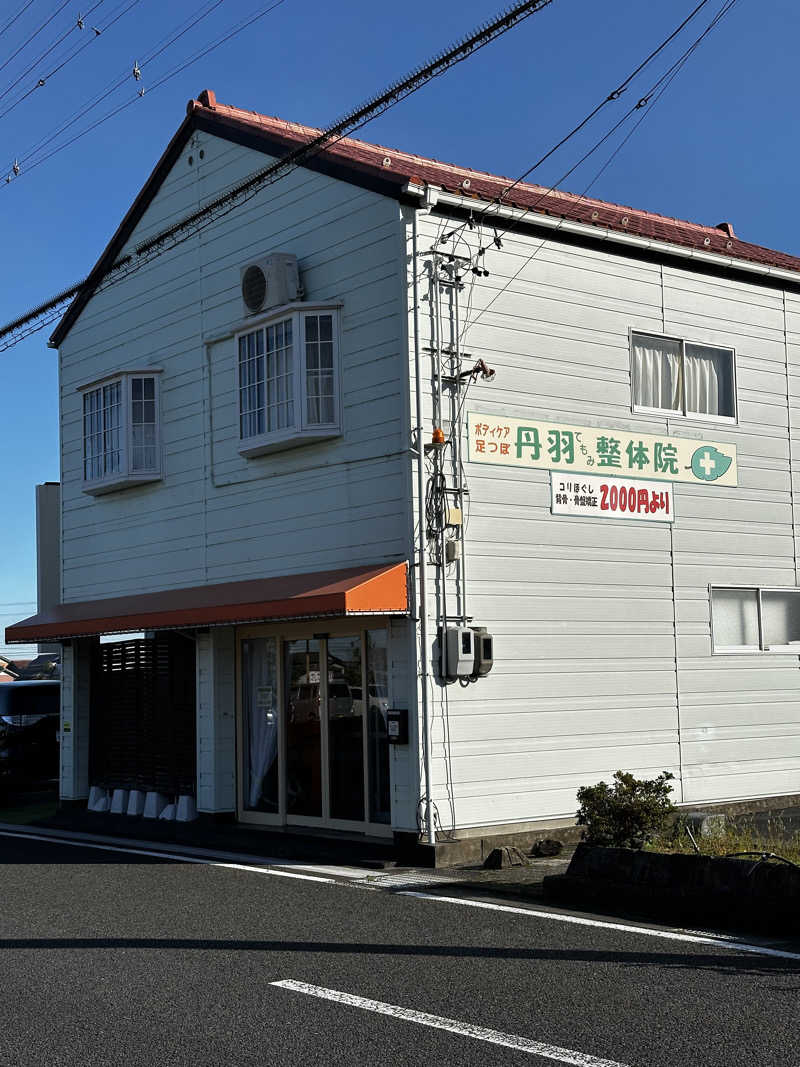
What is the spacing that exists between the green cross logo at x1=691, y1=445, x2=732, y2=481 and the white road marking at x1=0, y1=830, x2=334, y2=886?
6490 mm

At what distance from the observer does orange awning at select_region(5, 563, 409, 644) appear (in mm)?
11281

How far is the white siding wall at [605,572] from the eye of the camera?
39.9ft

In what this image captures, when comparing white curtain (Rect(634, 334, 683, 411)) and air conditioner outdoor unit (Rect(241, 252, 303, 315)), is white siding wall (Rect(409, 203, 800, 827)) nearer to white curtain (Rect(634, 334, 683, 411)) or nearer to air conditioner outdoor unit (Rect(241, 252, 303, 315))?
white curtain (Rect(634, 334, 683, 411))

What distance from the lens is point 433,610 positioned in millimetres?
11719

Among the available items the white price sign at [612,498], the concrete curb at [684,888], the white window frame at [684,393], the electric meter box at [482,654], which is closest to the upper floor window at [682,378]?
the white window frame at [684,393]

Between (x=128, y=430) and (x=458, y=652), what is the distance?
20.4 feet

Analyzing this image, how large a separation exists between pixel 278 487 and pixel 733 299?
19.5 ft

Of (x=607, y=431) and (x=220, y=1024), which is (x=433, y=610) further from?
(x=220, y=1024)

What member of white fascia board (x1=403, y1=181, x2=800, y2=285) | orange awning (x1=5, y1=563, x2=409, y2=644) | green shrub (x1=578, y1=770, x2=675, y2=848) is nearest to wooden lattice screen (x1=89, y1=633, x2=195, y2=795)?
orange awning (x1=5, y1=563, x2=409, y2=644)

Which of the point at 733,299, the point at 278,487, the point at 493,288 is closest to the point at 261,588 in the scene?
the point at 278,487

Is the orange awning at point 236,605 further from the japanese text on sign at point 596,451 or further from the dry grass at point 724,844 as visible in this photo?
the dry grass at point 724,844

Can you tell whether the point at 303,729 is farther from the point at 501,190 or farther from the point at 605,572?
the point at 501,190

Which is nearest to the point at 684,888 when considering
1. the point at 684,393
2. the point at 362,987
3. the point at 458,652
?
the point at 362,987

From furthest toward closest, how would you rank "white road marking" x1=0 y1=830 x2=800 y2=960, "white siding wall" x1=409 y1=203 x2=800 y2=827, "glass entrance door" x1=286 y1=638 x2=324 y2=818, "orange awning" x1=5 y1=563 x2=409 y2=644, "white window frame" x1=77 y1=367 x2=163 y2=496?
"white window frame" x1=77 y1=367 x2=163 y2=496
"glass entrance door" x1=286 y1=638 x2=324 y2=818
"white siding wall" x1=409 y1=203 x2=800 y2=827
"orange awning" x1=5 y1=563 x2=409 y2=644
"white road marking" x1=0 y1=830 x2=800 y2=960
